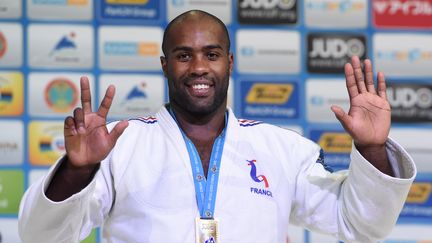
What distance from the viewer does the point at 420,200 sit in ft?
12.4

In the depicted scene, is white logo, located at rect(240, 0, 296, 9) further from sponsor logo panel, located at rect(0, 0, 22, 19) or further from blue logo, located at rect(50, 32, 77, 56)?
sponsor logo panel, located at rect(0, 0, 22, 19)

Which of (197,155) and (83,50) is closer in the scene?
(197,155)

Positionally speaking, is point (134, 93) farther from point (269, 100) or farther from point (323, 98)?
point (323, 98)

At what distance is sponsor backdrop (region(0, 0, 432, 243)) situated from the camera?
140 inches

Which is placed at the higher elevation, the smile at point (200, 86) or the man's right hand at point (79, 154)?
the smile at point (200, 86)

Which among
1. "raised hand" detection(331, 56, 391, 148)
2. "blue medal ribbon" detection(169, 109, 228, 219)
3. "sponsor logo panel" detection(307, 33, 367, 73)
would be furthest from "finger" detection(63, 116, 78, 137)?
"sponsor logo panel" detection(307, 33, 367, 73)

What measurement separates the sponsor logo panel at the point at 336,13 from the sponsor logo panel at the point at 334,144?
527mm

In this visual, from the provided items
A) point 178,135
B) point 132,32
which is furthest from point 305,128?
point 178,135

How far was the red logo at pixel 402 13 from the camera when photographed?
12.5 ft

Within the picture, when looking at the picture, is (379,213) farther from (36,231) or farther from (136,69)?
(136,69)

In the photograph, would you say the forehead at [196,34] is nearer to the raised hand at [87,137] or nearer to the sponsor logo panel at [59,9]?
the raised hand at [87,137]

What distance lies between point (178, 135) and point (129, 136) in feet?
0.45

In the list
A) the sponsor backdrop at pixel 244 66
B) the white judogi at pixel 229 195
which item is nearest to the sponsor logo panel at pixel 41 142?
the sponsor backdrop at pixel 244 66

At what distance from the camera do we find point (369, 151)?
6.56 feet
